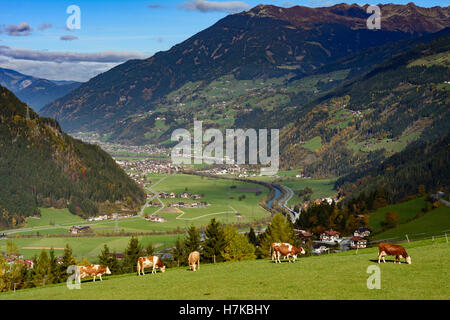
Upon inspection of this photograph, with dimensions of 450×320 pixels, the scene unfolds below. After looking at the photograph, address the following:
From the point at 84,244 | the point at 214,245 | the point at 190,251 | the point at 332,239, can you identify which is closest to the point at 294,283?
the point at 214,245

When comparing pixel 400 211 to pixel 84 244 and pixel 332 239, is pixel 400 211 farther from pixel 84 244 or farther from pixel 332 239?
pixel 84 244

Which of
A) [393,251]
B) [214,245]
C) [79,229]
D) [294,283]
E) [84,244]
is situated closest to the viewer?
[294,283]

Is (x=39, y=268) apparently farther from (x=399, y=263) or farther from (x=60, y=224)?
(x=60, y=224)

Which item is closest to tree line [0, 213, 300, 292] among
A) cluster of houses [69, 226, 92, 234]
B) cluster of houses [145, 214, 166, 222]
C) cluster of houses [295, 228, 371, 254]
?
cluster of houses [295, 228, 371, 254]

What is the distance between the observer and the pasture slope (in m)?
26.4

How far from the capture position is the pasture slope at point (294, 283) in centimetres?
2642

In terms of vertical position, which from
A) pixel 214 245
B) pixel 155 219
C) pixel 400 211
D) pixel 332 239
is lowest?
pixel 155 219

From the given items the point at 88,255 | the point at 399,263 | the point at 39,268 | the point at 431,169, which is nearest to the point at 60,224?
the point at 88,255

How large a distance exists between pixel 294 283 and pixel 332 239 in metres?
101

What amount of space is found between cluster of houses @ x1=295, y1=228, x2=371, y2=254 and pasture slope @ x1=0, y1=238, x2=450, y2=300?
243 ft

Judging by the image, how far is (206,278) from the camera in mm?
35000

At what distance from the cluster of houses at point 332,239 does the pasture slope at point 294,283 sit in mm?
74136

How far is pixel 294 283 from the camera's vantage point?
30.0 metres

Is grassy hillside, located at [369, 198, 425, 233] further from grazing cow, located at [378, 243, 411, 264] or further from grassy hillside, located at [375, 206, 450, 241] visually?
grazing cow, located at [378, 243, 411, 264]
